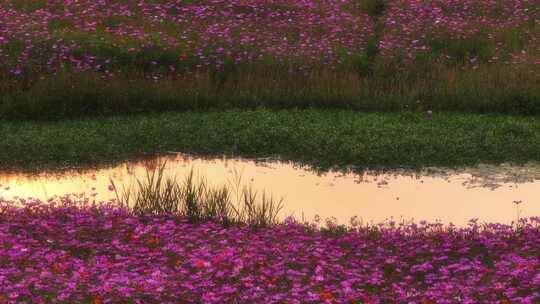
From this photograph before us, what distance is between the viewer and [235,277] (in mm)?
9180

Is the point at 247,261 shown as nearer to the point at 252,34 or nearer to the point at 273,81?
the point at 273,81

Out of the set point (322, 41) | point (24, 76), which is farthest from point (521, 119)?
point (24, 76)

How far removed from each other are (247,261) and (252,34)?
13.0 meters

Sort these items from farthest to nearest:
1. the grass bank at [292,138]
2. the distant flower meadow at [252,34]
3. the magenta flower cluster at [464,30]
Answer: the magenta flower cluster at [464,30]
the distant flower meadow at [252,34]
the grass bank at [292,138]

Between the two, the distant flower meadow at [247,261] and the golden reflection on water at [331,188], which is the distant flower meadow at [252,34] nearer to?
the golden reflection on water at [331,188]

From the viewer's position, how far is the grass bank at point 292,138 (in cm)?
1534

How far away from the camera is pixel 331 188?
13930 mm

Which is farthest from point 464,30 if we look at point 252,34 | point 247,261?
point 247,261

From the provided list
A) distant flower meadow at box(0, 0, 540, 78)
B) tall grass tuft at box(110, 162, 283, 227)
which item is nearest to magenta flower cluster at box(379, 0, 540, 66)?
distant flower meadow at box(0, 0, 540, 78)

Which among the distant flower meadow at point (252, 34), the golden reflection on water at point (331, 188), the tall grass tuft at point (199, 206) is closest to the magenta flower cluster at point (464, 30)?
the distant flower meadow at point (252, 34)

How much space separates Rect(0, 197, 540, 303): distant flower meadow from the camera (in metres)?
8.56

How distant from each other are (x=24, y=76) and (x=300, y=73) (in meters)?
6.02

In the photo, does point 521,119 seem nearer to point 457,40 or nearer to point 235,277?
point 457,40

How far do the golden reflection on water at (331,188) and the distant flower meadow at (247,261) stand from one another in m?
0.79
